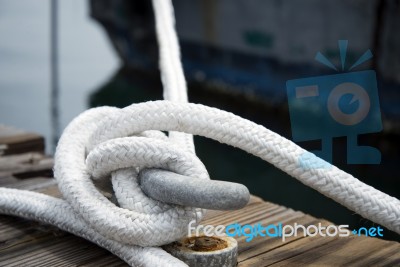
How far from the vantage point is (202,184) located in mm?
1256

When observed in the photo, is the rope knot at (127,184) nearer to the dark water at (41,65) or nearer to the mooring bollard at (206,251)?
the mooring bollard at (206,251)

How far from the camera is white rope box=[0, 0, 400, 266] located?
137 centimetres

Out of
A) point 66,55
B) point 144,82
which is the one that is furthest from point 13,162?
point 66,55

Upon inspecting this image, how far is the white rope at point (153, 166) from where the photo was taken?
137cm

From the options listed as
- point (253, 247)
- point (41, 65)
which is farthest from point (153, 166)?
point (41, 65)

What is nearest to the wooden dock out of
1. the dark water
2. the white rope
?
the white rope

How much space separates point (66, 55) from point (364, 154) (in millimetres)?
12899

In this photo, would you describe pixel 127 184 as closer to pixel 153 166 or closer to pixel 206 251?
pixel 153 166

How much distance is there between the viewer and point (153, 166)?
1385 mm

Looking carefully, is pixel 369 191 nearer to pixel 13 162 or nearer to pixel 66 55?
Answer: pixel 13 162

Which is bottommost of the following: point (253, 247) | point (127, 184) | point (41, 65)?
point (253, 247)

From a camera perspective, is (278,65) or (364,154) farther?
(278,65)

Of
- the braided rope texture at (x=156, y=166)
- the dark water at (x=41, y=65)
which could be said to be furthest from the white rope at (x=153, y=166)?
the dark water at (x=41, y=65)

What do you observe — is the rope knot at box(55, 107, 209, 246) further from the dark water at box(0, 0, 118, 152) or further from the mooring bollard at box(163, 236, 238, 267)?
the dark water at box(0, 0, 118, 152)
